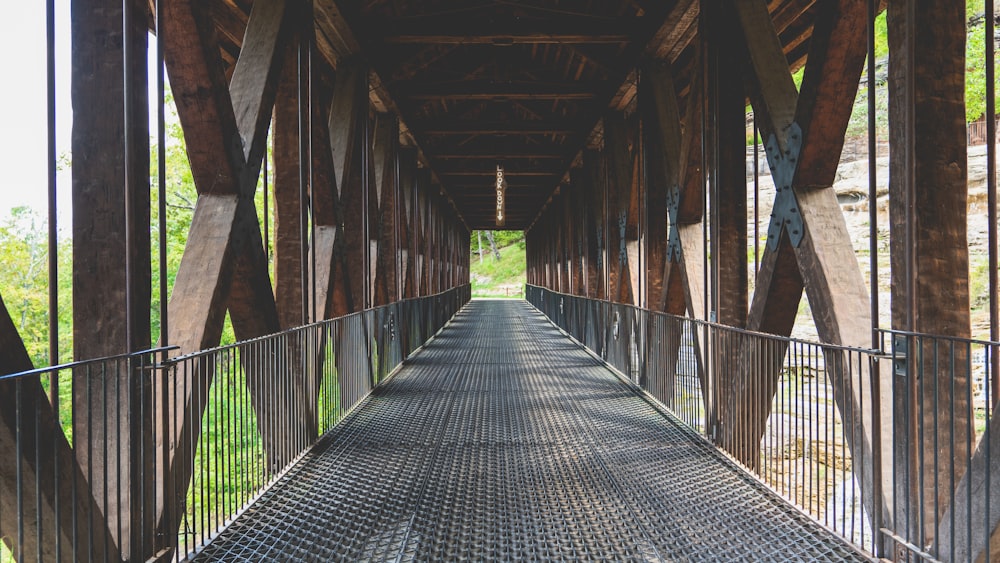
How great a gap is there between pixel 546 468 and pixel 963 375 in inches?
99.3

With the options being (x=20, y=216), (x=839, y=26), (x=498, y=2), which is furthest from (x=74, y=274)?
(x=20, y=216)

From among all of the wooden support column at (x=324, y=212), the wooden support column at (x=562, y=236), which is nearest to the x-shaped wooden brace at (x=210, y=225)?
the wooden support column at (x=324, y=212)

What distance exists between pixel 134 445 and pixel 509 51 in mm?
8970

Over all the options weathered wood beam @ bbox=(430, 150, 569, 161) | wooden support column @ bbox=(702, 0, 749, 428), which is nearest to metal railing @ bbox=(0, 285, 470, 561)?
wooden support column @ bbox=(702, 0, 749, 428)

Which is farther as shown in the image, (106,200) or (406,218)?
(406,218)

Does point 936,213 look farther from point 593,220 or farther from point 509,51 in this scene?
point 593,220

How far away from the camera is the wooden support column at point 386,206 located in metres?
9.37

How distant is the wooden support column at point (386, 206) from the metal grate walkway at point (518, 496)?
3337mm

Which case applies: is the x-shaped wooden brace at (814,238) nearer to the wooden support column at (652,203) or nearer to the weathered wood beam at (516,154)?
the wooden support column at (652,203)

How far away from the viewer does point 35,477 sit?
218 centimetres

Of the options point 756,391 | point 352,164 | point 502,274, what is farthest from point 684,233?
point 502,274

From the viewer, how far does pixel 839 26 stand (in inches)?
144

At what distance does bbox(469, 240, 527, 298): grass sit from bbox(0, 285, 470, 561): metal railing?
5116 centimetres

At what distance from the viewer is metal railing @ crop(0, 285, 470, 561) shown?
2.17 metres
